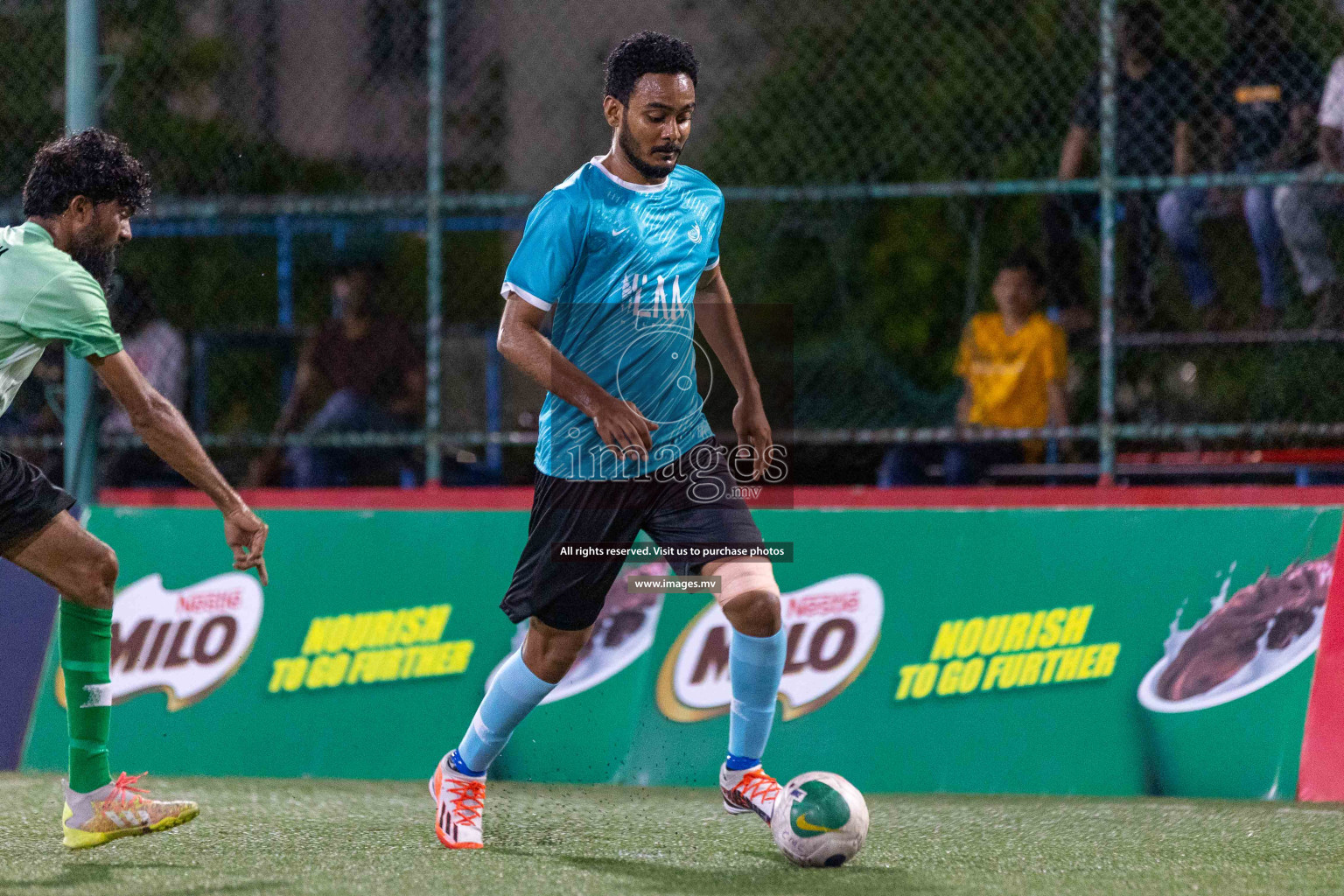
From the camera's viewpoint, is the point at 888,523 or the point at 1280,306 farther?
the point at 1280,306

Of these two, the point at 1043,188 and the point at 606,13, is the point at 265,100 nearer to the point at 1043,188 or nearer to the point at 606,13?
the point at 606,13

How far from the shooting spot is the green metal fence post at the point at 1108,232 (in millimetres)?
7047

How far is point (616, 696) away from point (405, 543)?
108cm

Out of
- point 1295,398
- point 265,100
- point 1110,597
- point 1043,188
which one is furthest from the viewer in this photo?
point 265,100

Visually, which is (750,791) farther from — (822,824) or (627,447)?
(627,447)

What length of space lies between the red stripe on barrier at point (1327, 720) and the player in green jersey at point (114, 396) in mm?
3548

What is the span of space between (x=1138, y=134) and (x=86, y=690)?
17.8 ft

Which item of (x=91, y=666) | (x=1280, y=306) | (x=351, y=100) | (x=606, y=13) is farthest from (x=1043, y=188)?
(x=351, y=100)

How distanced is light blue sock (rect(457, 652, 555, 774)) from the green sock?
3.30ft

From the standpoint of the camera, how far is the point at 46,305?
4.26 metres

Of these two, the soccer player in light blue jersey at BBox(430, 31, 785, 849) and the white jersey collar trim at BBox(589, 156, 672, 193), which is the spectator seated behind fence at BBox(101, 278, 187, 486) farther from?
the white jersey collar trim at BBox(589, 156, 672, 193)

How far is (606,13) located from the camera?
9500 millimetres

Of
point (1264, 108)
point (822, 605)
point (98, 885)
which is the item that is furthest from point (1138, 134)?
point (98, 885)

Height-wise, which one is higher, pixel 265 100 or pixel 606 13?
pixel 606 13
